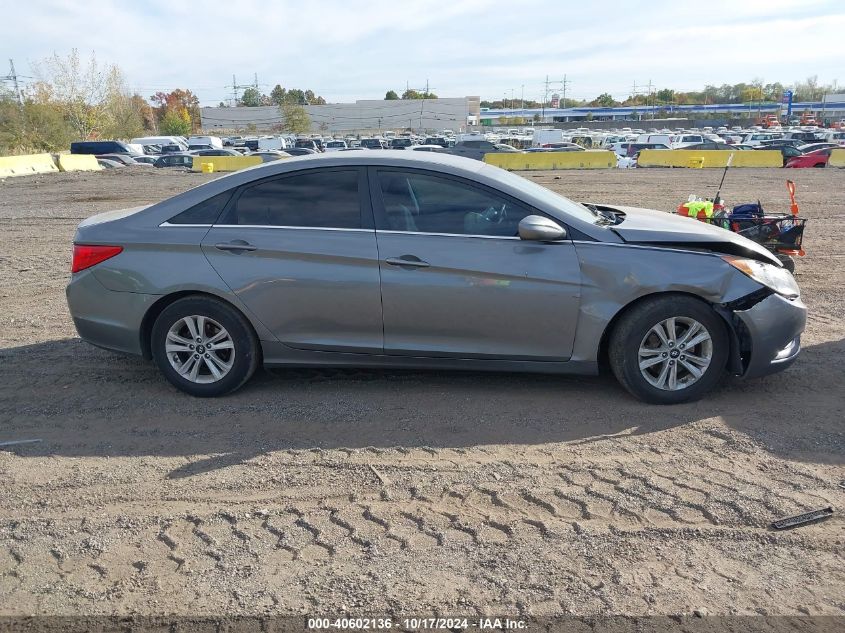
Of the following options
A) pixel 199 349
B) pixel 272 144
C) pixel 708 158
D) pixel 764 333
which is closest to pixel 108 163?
pixel 272 144

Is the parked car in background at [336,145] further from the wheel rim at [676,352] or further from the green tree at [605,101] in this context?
the green tree at [605,101]

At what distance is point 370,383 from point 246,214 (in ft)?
5.01

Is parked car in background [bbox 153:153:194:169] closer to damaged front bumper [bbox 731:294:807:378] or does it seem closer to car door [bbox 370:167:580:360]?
car door [bbox 370:167:580:360]

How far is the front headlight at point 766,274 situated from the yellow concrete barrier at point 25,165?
102 ft

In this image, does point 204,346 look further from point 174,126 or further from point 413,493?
point 174,126

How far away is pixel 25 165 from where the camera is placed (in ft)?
102

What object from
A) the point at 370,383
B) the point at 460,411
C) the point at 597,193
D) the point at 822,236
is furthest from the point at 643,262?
the point at 597,193

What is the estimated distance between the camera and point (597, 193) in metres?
19.9

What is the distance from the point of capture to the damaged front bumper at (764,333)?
15.4 ft

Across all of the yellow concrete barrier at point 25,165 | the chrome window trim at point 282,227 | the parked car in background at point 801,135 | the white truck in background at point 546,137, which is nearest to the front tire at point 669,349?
the chrome window trim at point 282,227

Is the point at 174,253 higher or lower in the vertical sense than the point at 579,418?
higher

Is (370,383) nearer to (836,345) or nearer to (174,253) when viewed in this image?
(174,253)

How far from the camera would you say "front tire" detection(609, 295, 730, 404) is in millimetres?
4699

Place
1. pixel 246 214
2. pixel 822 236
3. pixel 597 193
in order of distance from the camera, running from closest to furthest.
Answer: pixel 246 214 < pixel 822 236 < pixel 597 193
